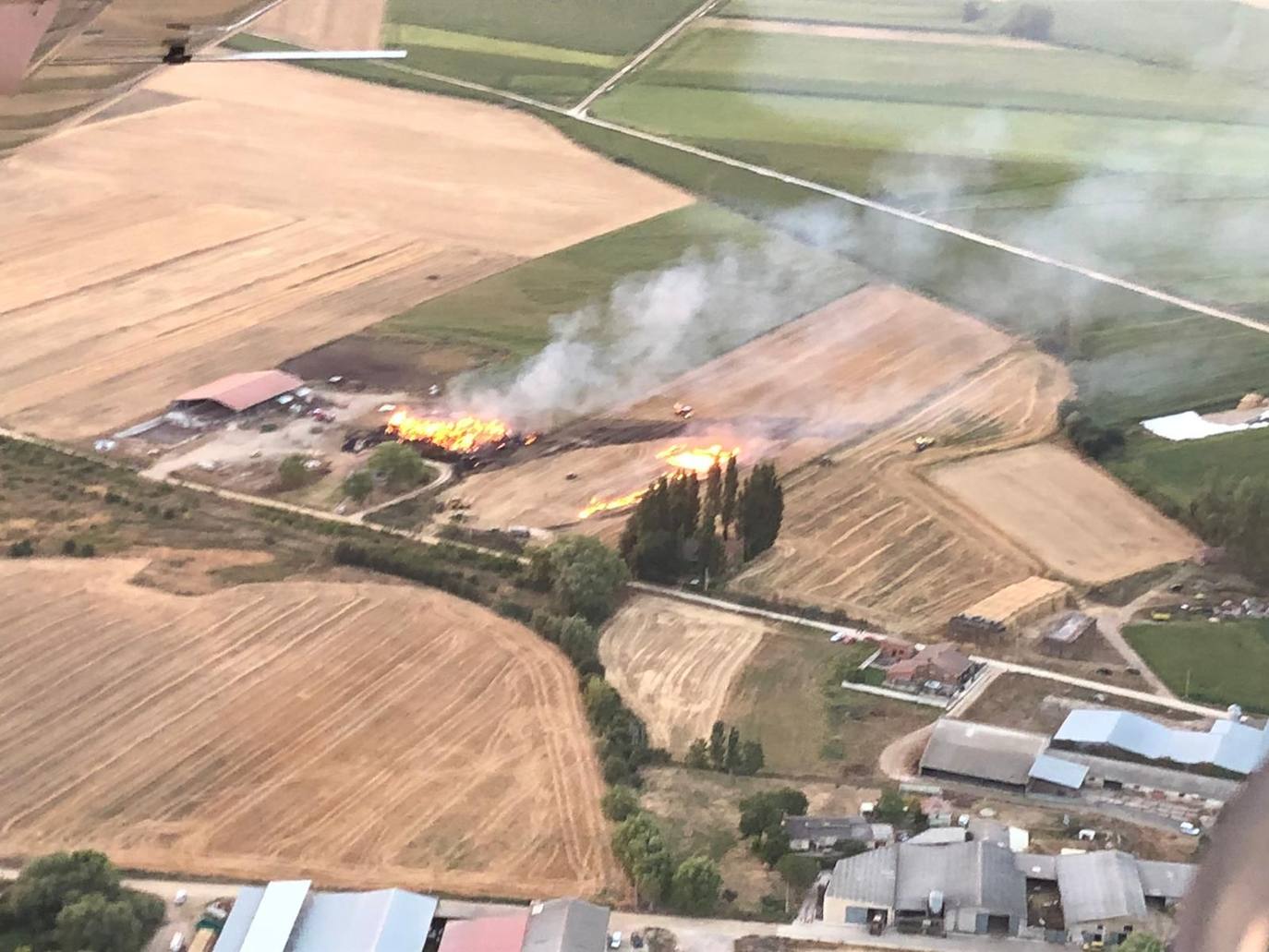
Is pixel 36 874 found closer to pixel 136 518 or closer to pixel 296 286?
pixel 136 518

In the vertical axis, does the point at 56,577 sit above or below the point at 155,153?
below

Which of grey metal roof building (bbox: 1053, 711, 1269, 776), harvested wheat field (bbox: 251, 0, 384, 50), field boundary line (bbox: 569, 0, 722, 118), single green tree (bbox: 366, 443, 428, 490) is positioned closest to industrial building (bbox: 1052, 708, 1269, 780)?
grey metal roof building (bbox: 1053, 711, 1269, 776)

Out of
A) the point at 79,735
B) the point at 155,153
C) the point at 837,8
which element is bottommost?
the point at 79,735

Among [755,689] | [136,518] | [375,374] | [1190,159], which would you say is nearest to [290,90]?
[375,374]

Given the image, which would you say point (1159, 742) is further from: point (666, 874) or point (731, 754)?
point (666, 874)

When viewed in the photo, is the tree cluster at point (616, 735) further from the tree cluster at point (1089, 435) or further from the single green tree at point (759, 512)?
the tree cluster at point (1089, 435)

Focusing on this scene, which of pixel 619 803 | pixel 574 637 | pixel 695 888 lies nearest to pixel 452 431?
pixel 574 637
